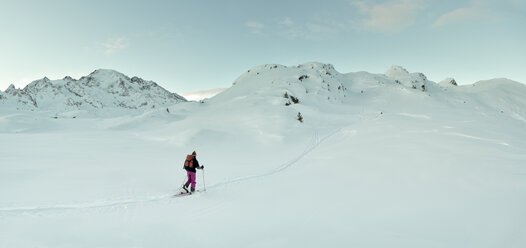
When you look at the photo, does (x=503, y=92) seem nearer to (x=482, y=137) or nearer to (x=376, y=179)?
(x=482, y=137)

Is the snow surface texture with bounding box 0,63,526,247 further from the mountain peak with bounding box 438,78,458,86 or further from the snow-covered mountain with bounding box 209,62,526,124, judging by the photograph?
the mountain peak with bounding box 438,78,458,86

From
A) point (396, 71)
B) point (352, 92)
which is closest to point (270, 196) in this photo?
point (352, 92)

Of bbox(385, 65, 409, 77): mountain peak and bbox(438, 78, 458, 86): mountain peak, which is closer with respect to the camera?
bbox(385, 65, 409, 77): mountain peak

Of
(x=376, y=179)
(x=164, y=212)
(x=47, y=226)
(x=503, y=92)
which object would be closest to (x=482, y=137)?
(x=376, y=179)

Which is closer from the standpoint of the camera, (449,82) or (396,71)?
(396,71)

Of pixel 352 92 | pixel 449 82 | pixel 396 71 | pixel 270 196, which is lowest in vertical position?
pixel 270 196

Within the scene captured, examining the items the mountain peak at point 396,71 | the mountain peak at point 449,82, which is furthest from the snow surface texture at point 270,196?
the mountain peak at point 449,82

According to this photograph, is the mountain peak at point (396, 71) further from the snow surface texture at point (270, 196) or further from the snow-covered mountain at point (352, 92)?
the snow surface texture at point (270, 196)

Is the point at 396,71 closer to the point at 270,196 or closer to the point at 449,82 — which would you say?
the point at 449,82

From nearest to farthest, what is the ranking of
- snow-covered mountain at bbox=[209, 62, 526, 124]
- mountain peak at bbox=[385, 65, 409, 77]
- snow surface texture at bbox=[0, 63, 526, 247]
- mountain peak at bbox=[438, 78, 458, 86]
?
snow surface texture at bbox=[0, 63, 526, 247] → snow-covered mountain at bbox=[209, 62, 526, 124] → mountain peak at bbox=[385, 65, 409, 77] → mountain peak at bbox=[438, 78, 458, 86]

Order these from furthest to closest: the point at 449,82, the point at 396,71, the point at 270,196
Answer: the point at 449,82, the point at 396,71, the point at 270,196

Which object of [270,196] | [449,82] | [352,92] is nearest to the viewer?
[270,196]

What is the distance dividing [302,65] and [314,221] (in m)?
84.2

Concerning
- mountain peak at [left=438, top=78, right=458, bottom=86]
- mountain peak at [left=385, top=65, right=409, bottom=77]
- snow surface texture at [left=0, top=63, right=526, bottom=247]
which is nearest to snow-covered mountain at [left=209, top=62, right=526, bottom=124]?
mountain peak at [left=385, top=65, right=409, bottom=77]
